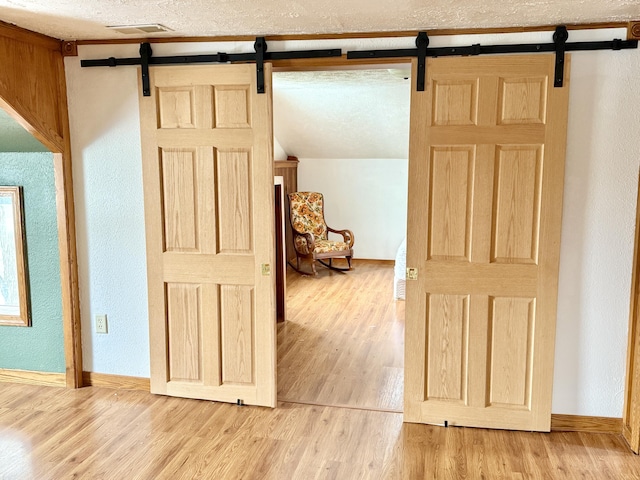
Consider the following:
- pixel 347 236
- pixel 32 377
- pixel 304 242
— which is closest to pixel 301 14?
pixel 32 377

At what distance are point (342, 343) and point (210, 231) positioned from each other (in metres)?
1.82

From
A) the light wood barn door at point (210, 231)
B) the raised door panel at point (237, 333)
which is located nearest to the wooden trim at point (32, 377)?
the light wood barn door at point (210, 231)

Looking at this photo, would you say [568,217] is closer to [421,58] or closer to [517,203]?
[517,203]

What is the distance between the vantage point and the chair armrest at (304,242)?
697 cm

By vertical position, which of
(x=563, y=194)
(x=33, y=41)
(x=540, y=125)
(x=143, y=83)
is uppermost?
(x=33, y=41)

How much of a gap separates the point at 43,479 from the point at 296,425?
1283 millimetres

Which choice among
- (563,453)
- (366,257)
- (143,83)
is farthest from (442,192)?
(366,257)

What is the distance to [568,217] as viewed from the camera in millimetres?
2924

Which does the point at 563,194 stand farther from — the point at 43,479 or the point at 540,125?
the point at 43,479

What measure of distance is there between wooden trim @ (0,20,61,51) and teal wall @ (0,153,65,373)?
0.67 metres

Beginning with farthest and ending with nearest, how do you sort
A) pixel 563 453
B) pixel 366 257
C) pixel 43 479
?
pixel 366 257
pixel 563 453
pixel 43 479

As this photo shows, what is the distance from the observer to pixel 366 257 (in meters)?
7.99

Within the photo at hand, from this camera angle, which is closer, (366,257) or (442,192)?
(442,192)

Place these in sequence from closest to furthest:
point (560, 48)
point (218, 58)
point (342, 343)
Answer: point (560, 48) < point (218, 58) < point (342, 343)
